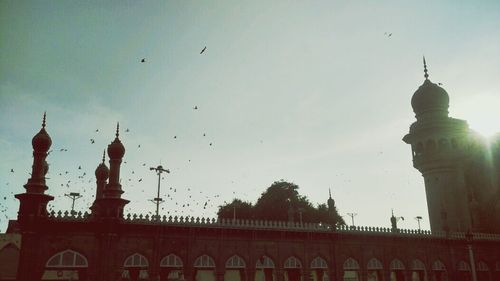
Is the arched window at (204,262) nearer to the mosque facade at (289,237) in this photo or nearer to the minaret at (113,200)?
the mosque facade at (289,237)

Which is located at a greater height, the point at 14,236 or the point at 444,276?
the point at 14,236

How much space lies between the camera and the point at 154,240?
25.8 meters

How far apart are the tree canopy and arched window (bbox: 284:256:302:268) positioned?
34099mm

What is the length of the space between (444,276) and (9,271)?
4107cm

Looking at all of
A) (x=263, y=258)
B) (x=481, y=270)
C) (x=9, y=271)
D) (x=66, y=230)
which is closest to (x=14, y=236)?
(x=9, y=271)

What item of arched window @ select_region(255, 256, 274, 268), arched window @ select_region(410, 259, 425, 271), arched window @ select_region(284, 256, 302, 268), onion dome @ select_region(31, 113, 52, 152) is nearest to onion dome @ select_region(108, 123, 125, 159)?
onion dome @ select_region(31, 113, 52, 152)

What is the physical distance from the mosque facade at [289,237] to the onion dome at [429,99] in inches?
4.1

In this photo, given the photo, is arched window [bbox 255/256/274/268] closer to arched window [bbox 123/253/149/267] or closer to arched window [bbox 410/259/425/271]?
arched window [bbox 123/253/149/267]

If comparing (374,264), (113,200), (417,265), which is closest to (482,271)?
(417,265)

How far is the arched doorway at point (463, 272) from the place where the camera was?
35719 mm

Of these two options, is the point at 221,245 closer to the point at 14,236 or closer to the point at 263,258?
the point at 263,258

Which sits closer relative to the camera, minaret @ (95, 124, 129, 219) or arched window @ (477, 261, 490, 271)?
minaret @ (95, 124, 129, 219)

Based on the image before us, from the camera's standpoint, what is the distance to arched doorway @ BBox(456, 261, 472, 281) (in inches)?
1406

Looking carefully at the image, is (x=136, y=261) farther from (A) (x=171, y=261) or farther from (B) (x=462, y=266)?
(B) (x=462, y=266)
